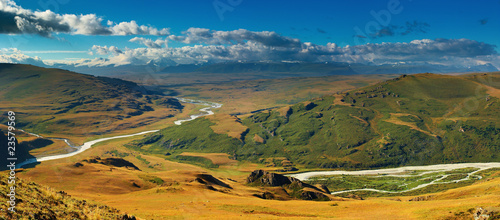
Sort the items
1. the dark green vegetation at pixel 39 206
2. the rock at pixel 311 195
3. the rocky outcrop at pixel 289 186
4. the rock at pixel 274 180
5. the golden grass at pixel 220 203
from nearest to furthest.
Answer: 1. the dark green vegetation at pixel 39 206
2. the golden grass at pixel 220 203
3. the rock at pixel 311 195
4. the rocky outcrop at pixel 289 186
5. the rock at pixel 274 180

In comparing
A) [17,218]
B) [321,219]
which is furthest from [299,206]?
[17,218]

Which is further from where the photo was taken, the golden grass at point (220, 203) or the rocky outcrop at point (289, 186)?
the rocky outcrop at point (289, 186)

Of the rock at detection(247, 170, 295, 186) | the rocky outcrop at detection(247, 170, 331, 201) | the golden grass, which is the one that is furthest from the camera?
Result: the rock at detection(247, 170, 295, 186)

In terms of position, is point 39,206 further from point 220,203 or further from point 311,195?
point 311,195

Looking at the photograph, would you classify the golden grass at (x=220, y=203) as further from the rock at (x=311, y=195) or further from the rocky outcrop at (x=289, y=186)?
the rock at (x=311, y=195)

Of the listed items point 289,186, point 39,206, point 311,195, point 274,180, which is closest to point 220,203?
point 39,206

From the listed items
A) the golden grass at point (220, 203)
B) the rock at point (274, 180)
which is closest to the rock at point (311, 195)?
the rock at point (274, 180)

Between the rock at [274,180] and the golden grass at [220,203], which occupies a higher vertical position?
the golden grass at [220,203]

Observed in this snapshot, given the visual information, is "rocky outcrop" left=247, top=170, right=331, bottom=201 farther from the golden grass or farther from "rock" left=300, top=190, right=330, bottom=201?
the golden grass

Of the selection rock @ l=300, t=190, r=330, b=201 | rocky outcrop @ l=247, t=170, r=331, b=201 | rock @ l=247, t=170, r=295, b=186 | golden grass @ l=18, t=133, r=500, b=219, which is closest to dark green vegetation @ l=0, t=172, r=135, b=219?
golden grass @ l=18, t=133, r=500, b=219
